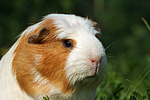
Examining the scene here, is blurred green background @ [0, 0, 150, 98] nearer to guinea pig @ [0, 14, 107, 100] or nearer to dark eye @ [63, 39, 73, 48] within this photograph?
guinea pig @ [0, 14, 107, 100]

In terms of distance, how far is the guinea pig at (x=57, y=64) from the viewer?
107 inches

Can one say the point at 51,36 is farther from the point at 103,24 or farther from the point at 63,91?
the point at 103,24

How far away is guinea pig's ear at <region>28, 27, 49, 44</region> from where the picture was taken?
9.42 feet

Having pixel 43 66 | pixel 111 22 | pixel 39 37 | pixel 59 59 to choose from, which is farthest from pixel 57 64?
pixel 111 22

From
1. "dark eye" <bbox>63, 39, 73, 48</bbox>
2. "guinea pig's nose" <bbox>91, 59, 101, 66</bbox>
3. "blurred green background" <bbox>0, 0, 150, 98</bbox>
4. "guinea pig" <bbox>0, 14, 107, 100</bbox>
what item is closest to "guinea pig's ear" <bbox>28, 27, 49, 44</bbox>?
"guinea pig" <bbox>0, 14, 107, 100</bbox>

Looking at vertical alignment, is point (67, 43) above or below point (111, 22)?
above

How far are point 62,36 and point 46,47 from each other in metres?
0.23

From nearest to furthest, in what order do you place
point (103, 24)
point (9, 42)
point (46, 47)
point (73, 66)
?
point (73, 66)
point (46, 47)
point (9, 42)
point (103, 24)

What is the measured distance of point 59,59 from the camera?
9.20ft

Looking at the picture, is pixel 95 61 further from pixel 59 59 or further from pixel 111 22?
pixel 111 22

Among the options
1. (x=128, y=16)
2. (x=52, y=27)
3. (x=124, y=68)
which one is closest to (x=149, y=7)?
(x=128, y=16)

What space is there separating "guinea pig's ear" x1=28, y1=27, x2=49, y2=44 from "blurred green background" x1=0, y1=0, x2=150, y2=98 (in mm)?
2846

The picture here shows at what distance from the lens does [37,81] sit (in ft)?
9.32

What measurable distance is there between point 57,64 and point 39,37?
0.38m
